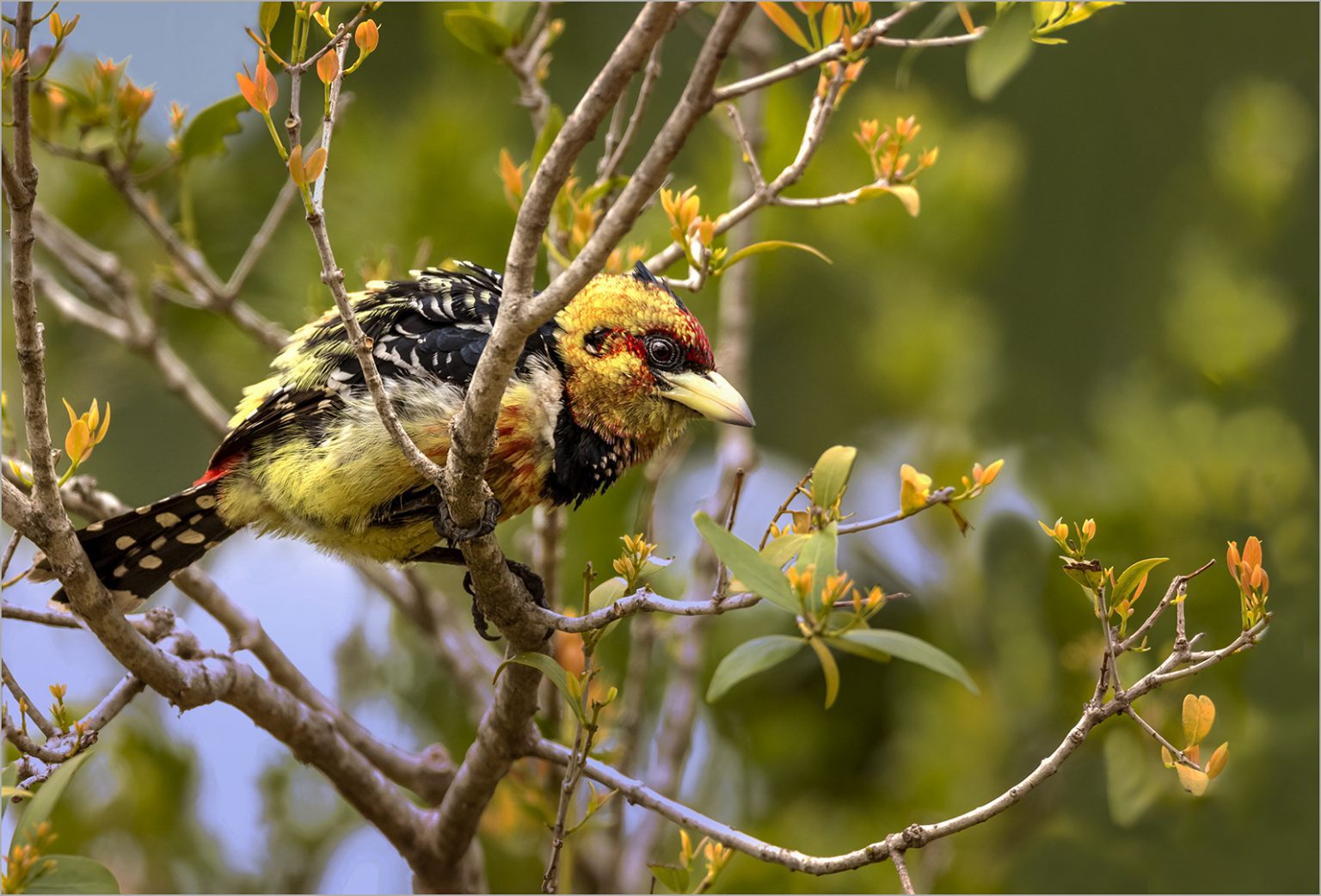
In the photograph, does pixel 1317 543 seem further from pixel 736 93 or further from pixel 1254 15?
pixel 736 93

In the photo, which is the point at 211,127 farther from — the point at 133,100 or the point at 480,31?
the point at 480,31

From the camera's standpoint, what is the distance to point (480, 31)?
9.92 ft

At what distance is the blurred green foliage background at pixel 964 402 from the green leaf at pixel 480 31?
72 centimetres

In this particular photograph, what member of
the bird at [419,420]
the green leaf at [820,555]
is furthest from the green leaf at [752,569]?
A: the bird at [419,420]

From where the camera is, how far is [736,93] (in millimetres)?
1759

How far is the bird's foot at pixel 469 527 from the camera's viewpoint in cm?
230

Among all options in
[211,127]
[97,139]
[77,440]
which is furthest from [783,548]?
[97,139]

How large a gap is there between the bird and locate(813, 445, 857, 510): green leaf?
0.78 meters

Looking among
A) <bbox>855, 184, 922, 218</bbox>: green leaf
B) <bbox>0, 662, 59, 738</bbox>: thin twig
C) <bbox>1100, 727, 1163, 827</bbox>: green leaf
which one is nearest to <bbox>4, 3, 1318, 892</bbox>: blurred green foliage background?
<bbox>1100, 727, 1163, 827</bbox>: green leaf

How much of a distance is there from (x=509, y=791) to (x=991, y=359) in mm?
2410

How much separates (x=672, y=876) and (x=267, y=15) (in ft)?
5.57

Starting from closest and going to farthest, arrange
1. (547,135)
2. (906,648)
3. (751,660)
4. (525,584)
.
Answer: (906,648), (751,660), (525,584), (547,135)

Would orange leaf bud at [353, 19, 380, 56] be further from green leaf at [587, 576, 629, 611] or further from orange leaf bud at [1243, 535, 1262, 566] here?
orange leaf bud at [1243, 535, 1262, 566]

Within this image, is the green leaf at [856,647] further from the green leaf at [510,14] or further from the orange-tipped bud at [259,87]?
the green leaf at [510,14]
